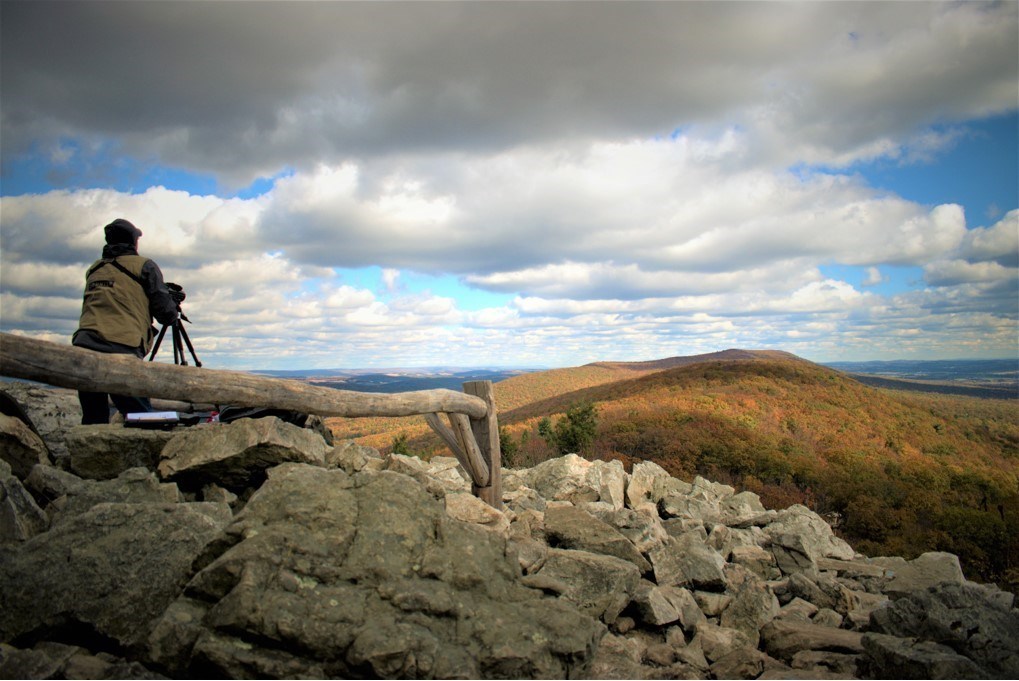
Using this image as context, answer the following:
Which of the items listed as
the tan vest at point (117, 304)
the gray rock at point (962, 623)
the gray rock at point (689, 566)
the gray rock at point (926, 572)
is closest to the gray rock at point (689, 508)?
the gray rock at point (926, 572)

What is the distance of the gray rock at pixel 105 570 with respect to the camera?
3.40m

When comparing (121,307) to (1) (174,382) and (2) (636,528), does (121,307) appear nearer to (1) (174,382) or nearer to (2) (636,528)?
(1) (174,382)

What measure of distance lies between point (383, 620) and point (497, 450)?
4791 millimetres

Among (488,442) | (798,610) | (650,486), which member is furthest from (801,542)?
(650,486)

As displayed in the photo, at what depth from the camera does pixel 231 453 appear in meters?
4.93

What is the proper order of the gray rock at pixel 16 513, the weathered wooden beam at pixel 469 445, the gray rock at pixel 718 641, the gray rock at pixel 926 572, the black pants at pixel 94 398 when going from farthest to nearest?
the weathered wooden beam at pixel 469 445, the gray rock at pixel 926 572, the black pants at pixel 94 398, the gray rock at pixel 718 641, the gray rock at pixel 16 513

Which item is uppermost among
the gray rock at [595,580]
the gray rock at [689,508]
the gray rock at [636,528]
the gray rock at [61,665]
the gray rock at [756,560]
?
the gray rock at [61,665]

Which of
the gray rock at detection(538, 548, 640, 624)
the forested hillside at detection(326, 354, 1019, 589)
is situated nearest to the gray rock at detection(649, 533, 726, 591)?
the gray rock at detection(538, 548, 640, 624)

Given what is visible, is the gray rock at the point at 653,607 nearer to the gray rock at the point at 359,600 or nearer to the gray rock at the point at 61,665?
the gray rock at the point at 359,600

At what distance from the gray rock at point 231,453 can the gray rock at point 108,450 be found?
0.57ft

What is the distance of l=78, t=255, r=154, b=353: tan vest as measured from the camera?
5.64 metres

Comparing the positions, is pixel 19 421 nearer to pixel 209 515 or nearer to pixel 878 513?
pixel 209 515

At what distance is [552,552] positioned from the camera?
5.45 metres

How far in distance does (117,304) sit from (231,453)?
2276 millimetres
